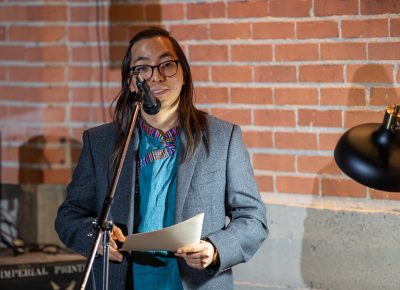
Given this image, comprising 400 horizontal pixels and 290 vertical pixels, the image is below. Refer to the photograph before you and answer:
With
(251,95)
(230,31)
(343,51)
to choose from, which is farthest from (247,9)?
(343,51)

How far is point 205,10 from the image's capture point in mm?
3432

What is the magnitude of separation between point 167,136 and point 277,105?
0.81 m

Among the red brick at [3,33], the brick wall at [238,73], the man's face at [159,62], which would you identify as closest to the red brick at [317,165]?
the brick wall at [238,73]

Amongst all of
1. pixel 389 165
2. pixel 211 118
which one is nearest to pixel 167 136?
pixel 211 118

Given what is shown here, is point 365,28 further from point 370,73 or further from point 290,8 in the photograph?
point 290,8

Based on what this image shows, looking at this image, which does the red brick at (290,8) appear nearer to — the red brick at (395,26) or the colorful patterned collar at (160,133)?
the red brick at (395,26)

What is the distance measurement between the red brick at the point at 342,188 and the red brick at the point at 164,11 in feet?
3.24

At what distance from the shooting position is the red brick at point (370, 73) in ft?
10.0

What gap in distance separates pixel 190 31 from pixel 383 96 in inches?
36.2

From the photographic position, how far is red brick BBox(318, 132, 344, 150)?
126 inches

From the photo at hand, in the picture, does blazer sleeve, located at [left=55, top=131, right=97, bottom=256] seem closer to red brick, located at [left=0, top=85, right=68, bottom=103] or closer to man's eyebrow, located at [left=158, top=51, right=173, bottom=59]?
man's eyebrow, located at [left=158, top=51, right=173, bottom=59]

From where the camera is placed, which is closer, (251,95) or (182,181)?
(182,181)

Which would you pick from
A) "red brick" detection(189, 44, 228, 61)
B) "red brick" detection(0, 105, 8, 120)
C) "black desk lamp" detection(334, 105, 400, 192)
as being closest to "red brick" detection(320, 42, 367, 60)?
"red brick" detection(189, 44, 228, 61)

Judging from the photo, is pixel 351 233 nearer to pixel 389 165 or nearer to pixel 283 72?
pixel 283 72
